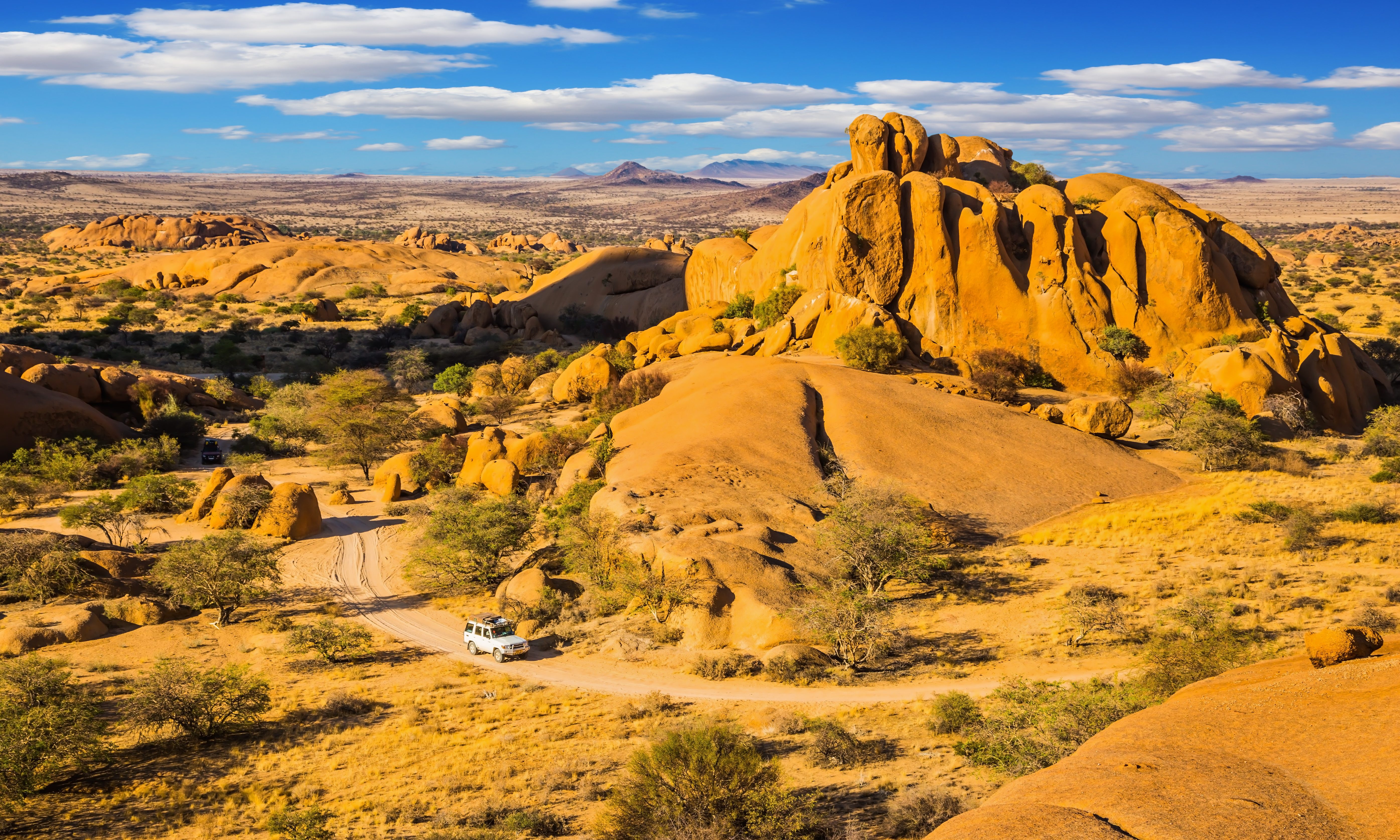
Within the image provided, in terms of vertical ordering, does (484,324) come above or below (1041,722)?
above

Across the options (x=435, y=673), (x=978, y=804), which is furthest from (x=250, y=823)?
(x=978, y=804)

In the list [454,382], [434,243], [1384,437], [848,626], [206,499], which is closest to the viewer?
[848,626]

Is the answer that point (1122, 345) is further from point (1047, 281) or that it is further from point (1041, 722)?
point (1041, 722)

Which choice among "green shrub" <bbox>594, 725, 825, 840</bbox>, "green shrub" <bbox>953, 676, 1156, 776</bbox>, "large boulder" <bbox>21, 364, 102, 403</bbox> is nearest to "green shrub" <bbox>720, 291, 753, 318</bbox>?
"green shrub" <bbox>953, 676, 1156, 776</bbox>

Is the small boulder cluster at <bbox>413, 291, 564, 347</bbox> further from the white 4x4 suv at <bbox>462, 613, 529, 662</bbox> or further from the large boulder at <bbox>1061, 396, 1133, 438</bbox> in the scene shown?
the white 4x4 suv at <bbox>462, 613, 529, 662</bbox>

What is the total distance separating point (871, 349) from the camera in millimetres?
38656

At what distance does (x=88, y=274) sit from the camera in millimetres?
93000

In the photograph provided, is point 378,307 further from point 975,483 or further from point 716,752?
point 716,752

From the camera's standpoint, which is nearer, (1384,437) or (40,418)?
(1384,437)

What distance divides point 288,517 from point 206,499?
4.25 meters

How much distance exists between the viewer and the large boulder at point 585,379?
47.1 metres

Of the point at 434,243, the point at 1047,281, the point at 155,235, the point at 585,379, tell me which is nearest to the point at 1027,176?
the point at 1047,281

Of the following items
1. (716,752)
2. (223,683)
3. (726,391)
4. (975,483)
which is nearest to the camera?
(716,752)

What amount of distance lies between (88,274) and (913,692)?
10639 centimetres
